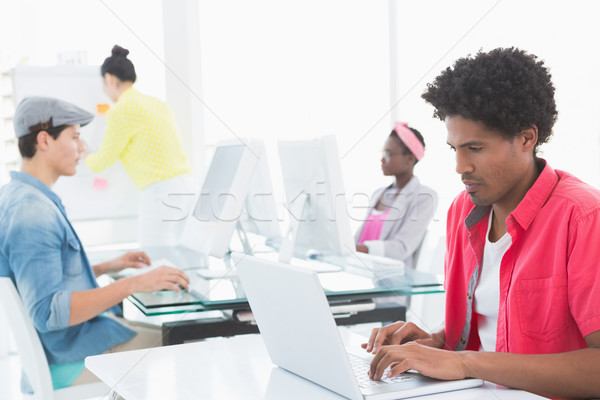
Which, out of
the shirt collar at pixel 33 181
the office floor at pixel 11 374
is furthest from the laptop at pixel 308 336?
the office floor at pixel 11 374

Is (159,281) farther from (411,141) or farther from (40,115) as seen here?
(411,141)

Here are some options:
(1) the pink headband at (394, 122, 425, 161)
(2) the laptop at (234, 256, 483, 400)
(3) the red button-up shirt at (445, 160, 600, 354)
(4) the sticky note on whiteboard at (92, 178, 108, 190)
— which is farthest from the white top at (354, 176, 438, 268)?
(4) the sticky note on whiteboard at (92, 178, 108, 190)

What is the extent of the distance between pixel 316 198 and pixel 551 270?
40.4 inches

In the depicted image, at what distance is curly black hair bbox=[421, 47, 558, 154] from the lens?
3.63 ft

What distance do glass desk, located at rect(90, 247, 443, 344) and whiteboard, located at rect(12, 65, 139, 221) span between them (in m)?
1.58

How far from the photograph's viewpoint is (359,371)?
1.02m

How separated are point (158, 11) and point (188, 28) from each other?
0.20 metres

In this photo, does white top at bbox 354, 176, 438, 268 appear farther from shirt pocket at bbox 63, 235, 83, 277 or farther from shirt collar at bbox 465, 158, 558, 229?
shirt collar at bbox 465, 158, 558, 229

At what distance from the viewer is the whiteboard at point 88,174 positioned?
3.39 meters

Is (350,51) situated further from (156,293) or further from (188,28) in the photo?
(156,293)

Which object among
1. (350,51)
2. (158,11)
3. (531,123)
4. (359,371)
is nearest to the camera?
(359,371)

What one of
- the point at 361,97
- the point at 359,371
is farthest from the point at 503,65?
the point at 361,97

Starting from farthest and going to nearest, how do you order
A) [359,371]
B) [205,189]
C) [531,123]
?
[205,189] < [531,123] < [359,371]

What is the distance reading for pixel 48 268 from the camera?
66.2 inches
